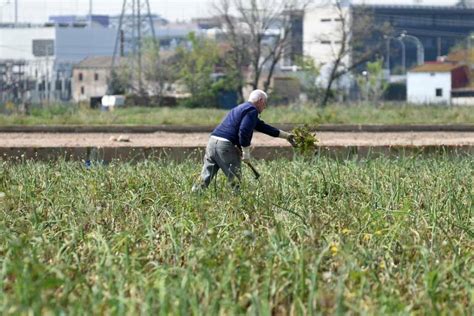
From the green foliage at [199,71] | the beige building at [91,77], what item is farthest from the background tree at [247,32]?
the beige building at [91,77]

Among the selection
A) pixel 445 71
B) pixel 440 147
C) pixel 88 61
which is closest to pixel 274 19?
pixel 445 71

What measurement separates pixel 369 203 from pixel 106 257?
324cm

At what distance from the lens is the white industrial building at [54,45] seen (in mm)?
110188

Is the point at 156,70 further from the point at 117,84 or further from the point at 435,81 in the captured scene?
the point at 435,81

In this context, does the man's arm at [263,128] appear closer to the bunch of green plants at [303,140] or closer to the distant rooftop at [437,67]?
the bunch of green plants at [303,140]

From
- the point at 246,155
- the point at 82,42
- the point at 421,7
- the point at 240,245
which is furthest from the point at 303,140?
the point at 421,7

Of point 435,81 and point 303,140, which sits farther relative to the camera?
point 435,81

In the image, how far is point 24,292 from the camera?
652cm

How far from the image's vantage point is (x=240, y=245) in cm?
815

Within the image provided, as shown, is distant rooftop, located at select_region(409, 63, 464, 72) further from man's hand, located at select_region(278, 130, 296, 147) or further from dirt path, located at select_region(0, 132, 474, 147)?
man's hand, located at select_region(278, 130, 296, 147)

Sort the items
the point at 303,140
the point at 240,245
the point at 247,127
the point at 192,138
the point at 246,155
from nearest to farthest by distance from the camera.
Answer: the point at 240,245 → the point at 247,127 → the point at 246,155 → the point at 303,140 → the point at 192,138

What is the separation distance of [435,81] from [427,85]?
0.59 m

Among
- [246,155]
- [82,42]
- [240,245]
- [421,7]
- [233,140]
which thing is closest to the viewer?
[240,245]

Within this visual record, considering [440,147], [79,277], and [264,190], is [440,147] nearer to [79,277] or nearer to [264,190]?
[264,190]
